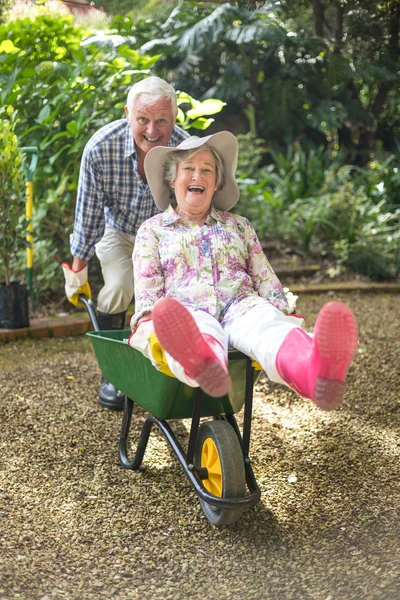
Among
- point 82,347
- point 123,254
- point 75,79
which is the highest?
point 75,79

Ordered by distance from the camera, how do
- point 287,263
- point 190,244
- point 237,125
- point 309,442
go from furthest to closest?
1. point 237,125
2. point 287,263
3. point 309,442
4. point 190,244

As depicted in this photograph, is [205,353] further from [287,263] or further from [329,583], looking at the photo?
[287,263]

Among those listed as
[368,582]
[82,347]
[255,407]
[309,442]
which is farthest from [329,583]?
[82,347]

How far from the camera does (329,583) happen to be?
68.3 inches

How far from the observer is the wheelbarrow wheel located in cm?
190

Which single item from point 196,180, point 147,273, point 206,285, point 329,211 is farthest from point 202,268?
point 329,211

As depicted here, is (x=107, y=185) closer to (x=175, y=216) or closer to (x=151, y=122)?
(x=151, y=122)

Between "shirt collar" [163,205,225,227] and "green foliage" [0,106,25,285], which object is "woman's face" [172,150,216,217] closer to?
"shirt collar" [163,205,225,227]

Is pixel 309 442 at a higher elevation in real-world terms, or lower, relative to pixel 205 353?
lower

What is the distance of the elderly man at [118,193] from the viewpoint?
2.54 metres

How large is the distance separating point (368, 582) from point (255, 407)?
4.50 feet

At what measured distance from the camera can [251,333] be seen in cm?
191

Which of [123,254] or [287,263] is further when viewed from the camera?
[287,263]

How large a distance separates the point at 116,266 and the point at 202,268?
0.88 m
